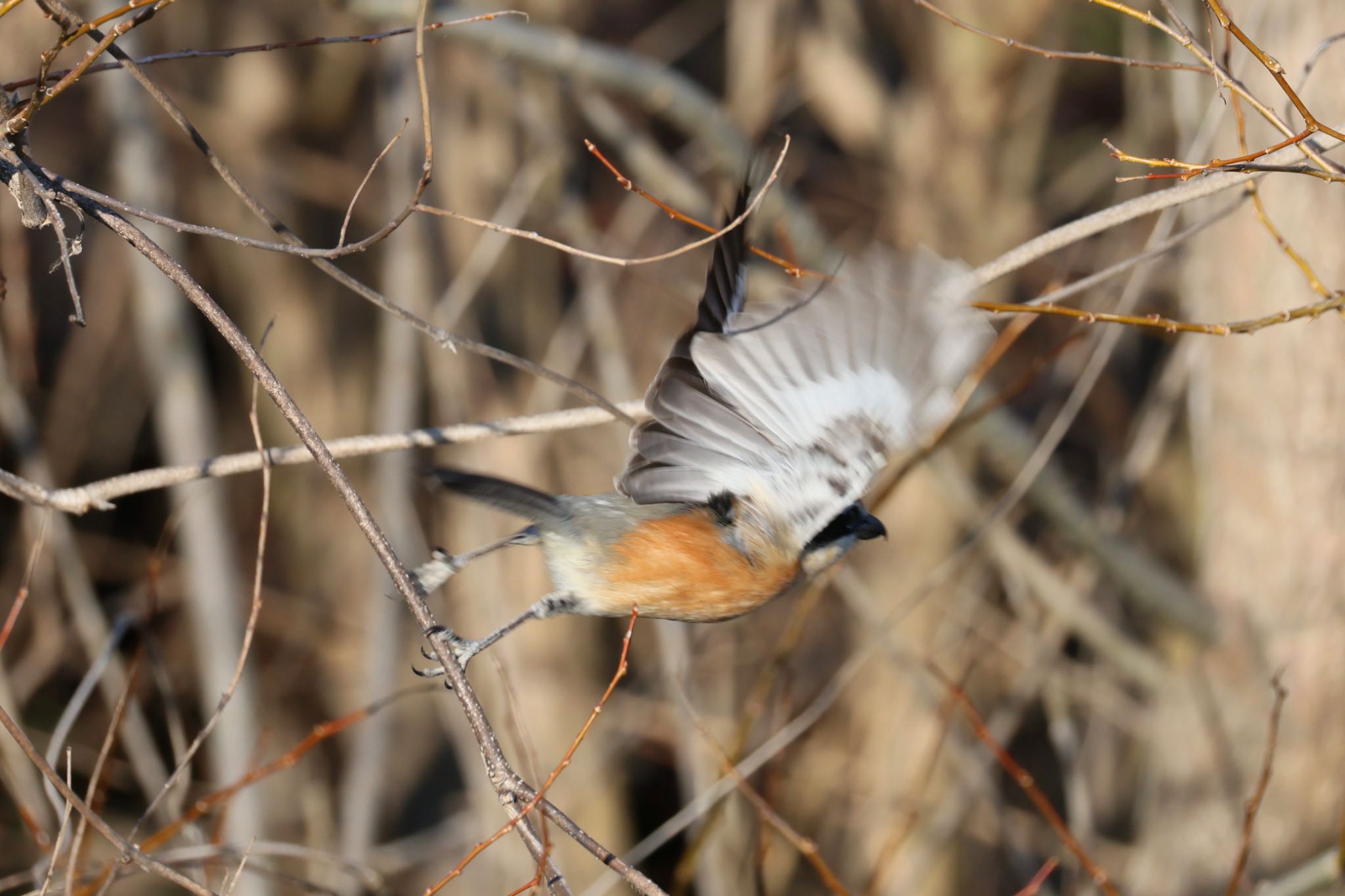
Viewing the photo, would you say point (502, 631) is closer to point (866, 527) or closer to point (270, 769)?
point (270, 769)

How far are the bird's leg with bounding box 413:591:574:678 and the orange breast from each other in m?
0.07

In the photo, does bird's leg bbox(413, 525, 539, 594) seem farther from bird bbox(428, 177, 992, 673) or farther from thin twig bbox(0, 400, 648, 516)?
thin twig bbox(0, 400, 648, 516)

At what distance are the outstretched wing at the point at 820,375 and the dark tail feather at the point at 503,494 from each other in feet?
0.78

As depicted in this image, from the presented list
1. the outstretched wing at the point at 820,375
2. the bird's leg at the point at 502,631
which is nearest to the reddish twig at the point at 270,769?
the bird's leg at the point at 502,631

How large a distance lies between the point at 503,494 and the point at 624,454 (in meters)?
2.46

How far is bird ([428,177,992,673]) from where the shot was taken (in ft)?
6.89

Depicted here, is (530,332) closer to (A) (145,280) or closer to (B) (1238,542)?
(A) (145,280)

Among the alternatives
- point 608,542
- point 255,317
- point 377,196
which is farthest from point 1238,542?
point 255,317

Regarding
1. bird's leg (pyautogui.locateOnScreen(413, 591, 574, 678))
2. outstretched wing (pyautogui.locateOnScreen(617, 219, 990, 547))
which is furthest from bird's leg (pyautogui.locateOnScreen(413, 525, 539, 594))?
outstretched wing (pyautogui.locateOnScreen(617, 219, 990, 547))

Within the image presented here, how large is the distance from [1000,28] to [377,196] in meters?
2.61

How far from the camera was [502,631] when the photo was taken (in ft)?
7.82

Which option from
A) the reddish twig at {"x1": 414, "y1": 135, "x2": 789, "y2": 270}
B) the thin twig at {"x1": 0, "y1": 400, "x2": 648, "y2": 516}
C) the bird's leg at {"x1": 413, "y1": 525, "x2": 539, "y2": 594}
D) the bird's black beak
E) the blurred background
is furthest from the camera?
the blurred background

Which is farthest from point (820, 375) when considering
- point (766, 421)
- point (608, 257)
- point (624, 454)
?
point (624, 454)

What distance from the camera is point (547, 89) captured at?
4496mm
